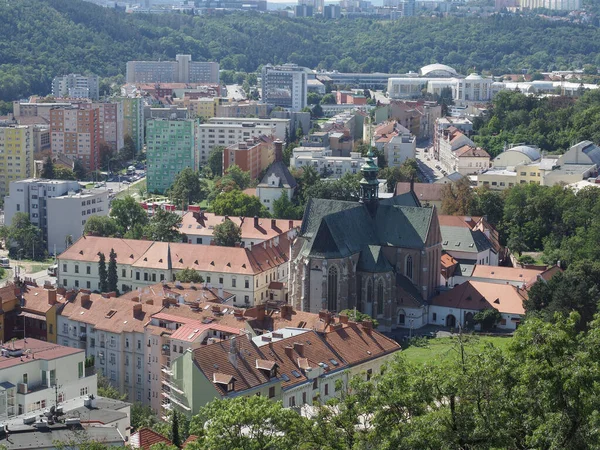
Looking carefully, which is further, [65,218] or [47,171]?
[47,171]

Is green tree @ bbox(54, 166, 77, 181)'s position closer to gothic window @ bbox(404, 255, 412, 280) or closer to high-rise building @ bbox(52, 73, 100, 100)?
gothic window @ bbox(404, 255, 412, 280)

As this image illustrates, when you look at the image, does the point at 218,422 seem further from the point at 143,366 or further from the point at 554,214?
the point at 554,214

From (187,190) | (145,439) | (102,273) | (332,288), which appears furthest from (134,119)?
(145,439)

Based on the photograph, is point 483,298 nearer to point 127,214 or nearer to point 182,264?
point 182,264

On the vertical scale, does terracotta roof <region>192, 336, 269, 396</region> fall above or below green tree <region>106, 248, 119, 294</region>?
above

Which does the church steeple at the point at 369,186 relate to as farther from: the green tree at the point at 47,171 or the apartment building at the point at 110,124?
the apartment building at the point at 110,124

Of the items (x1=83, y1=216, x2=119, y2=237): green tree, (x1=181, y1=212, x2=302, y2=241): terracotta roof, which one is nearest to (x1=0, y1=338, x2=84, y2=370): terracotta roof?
(x1=181, y1=212, x2=302, y2=241): terracotta roof
